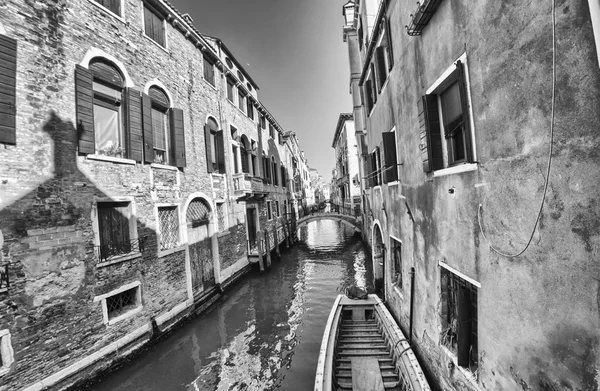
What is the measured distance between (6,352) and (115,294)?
1987mm

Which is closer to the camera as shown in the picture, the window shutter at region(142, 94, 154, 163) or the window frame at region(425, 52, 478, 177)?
the window frame at region(425, 52, 478, 177)

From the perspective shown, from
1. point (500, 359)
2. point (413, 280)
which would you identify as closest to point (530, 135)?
point (500, 359)

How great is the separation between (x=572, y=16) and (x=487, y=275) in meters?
2.44

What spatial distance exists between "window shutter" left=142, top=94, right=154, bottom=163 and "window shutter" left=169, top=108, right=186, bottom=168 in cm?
103

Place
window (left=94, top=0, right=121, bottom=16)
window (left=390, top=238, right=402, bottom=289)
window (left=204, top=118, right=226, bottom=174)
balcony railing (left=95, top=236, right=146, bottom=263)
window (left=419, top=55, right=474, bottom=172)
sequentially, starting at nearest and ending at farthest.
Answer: window (left=419, top=55, right=474, bottom=172) → balcony railing (left=95, top=236, right=146, bottom=263) → window (left=94, top=0, right=121, bottom=16) → window (left=390, top=238, right=402, bottom=289) → window (left=204, top=118, right=226, bottom=174)

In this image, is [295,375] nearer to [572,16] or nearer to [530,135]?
[530,135]

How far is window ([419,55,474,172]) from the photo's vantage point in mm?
3766

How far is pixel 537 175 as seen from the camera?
7.45ft

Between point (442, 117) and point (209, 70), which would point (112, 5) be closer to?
point (209, 70)

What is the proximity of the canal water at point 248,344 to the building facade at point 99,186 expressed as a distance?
589mm

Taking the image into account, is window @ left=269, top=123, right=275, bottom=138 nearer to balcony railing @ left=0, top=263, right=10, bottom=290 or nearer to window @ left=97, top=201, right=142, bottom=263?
window @ left=97, top=201, right=142, bottom=263

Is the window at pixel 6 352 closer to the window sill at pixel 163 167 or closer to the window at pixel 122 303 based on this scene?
the window at pixel 122 303

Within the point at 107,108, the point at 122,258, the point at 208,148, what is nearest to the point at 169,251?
the point at 122,258

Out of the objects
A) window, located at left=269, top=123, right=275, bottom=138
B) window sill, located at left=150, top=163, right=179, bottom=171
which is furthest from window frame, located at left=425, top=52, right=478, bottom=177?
window, located at left=269, top=123, right=275, bottom=138
